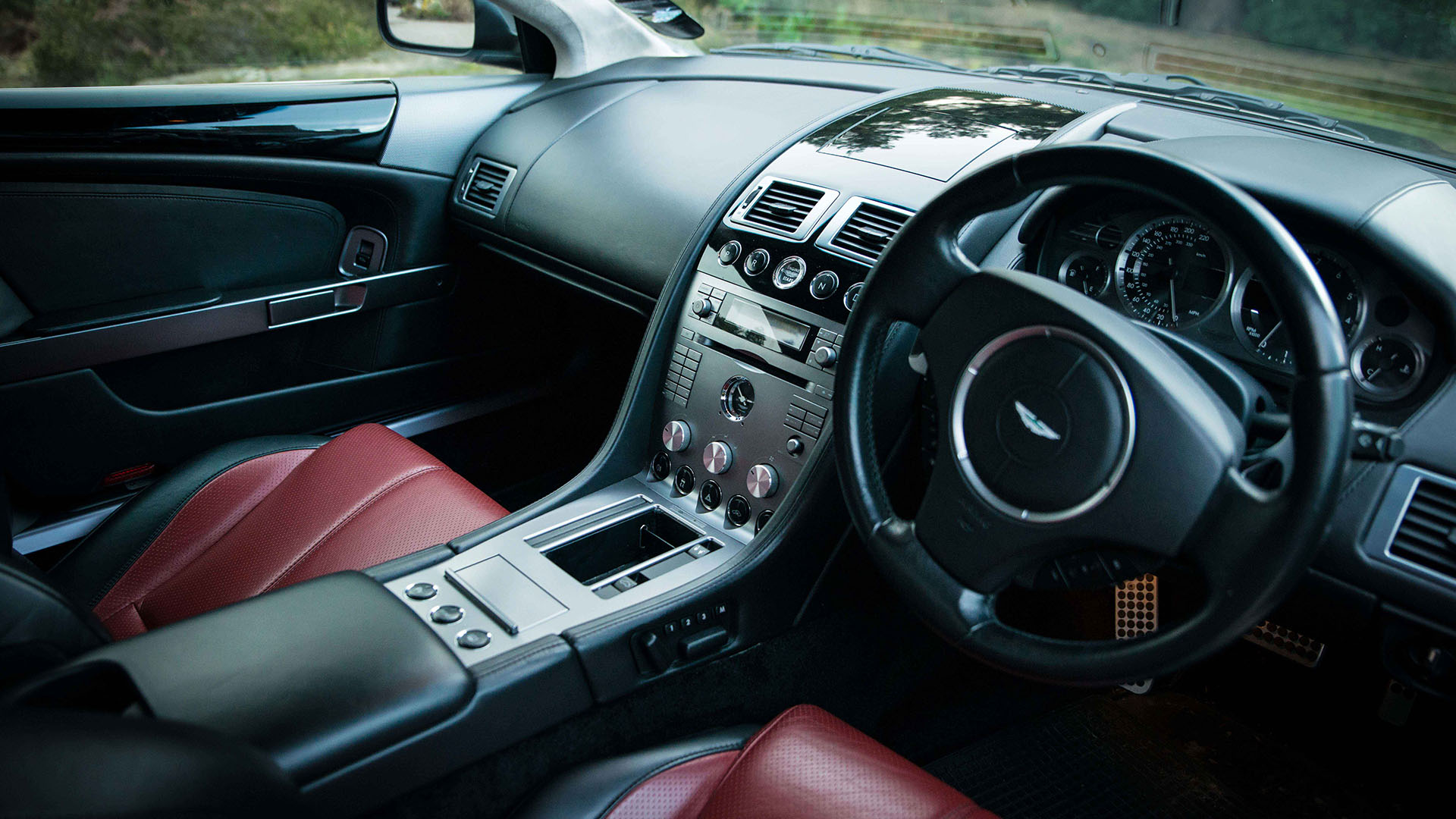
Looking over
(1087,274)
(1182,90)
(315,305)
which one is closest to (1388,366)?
(1087,274)

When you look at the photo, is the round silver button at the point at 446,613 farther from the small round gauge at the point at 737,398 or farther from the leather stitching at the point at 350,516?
the small round gauge at the point at 737,398

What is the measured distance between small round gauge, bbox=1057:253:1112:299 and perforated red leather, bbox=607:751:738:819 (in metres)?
0.75

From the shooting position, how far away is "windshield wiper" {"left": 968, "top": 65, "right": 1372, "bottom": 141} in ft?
5.47

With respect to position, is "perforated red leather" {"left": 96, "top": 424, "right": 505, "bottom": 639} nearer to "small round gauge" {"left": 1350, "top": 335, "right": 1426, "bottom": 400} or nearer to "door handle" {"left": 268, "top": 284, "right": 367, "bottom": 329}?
"door handle" {"left": 268, "top": 284, "right": 367, "bottom": 329}

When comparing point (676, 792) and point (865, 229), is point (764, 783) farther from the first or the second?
point (865, 229)

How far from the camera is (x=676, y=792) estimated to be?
3.94ft

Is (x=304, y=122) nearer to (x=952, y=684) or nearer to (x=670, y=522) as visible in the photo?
(x=670, y=522)

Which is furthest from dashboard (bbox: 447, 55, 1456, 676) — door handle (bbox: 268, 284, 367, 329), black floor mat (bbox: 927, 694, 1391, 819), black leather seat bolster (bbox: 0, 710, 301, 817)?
black leather seat bolster (bbox: 0, 710, 301, 817)

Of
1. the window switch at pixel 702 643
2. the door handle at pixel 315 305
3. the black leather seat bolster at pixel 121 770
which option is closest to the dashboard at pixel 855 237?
the window switch at pixel 702 643

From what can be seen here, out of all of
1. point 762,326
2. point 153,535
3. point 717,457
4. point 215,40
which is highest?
point 215,40

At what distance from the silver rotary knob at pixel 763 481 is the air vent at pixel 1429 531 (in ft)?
2.65

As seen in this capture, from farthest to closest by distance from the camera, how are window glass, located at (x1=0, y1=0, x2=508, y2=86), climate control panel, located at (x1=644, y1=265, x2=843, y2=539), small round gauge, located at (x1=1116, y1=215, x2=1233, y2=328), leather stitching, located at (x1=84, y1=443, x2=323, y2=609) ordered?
1. window glass, located at (x1=0, y1=0, x2=508, y2=86)
2. leather stitching, located at (x1=84, y1=443, x2=323, y2=609)
3. climate control panel, located at (x1=644, y1=265, x2=843, y2=539)
4. small round gauge, located at (x1=1116, y1=215, x2=1233, y2=328)

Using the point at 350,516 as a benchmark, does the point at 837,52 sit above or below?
above

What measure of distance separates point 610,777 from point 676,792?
81mm
